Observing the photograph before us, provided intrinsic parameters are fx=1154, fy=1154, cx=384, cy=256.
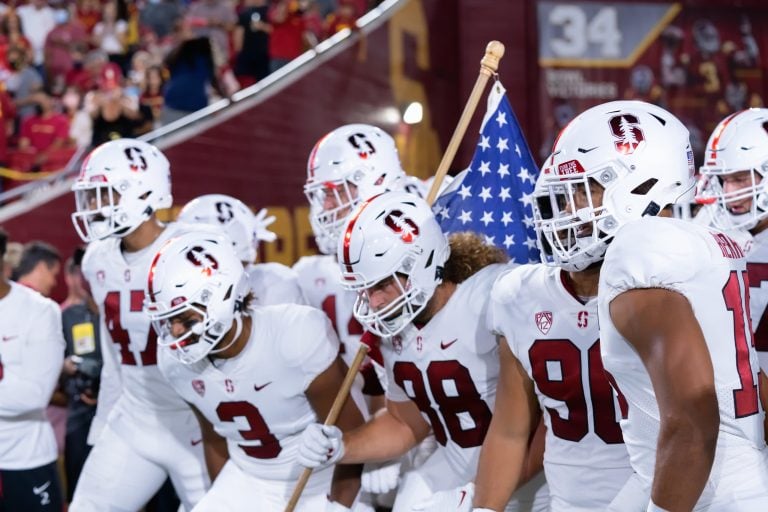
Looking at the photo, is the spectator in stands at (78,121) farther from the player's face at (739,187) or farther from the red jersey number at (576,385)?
the red jersey number at (576,385)

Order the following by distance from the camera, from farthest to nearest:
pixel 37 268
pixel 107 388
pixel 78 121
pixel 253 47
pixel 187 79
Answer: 1. pixel 253 47
2. pixel 78 121
3. pixel 187 79
4. pixel 37 268
5. pixel 107 388

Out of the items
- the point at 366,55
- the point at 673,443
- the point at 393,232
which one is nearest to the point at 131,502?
the point at 393,232

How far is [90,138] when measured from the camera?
8.75 metres

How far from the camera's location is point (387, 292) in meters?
3.63

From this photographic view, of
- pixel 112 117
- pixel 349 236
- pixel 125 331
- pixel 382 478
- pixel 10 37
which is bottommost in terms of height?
pixel 382 478

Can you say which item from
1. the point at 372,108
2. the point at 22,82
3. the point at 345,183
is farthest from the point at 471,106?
the point at 22,82

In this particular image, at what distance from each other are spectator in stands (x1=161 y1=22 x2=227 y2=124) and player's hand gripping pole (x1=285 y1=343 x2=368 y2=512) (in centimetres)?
488

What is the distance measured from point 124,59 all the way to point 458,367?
7790 mm

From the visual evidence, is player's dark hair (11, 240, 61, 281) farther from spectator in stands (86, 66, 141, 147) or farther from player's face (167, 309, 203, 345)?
player's face (167, 309, 203, 345)

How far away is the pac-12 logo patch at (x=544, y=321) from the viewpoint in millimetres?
3086

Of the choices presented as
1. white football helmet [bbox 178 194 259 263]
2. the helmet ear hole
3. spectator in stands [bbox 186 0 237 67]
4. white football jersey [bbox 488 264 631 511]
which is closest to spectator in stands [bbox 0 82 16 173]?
spectator in stands [bbox 186 0 237 67]

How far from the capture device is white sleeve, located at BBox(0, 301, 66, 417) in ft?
16.2

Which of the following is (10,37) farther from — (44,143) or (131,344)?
(131,344)

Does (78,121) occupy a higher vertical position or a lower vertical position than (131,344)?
higher
